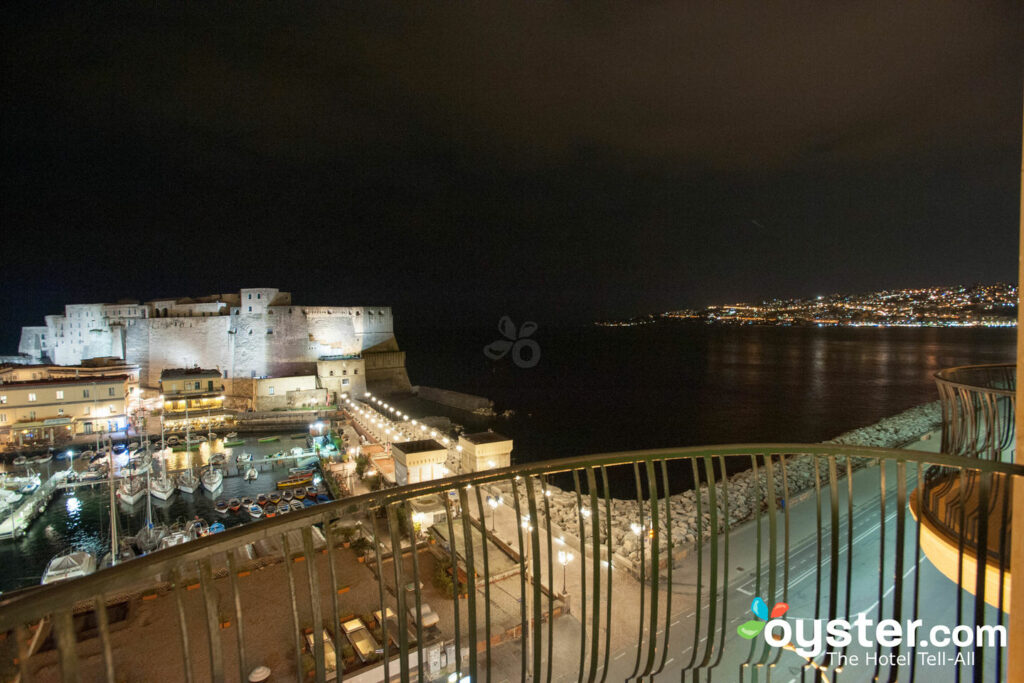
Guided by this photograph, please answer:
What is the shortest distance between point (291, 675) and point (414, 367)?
66240 mm

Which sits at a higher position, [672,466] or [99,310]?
[99,310]

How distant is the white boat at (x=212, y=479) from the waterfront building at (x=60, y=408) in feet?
29.2

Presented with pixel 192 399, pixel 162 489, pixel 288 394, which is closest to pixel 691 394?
pixel 288 394

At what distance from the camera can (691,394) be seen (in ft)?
140

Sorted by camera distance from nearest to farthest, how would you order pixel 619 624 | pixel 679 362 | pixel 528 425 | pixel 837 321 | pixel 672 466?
pixel 619 624, pixel 672 466, pixel 528 425, pixel 679 362, pixel 837 321

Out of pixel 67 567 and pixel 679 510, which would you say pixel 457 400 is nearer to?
pixel 679 510

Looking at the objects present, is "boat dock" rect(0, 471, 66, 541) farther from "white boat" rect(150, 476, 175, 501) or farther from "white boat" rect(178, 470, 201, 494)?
"white boat" rect(178, 470, 201, 494)


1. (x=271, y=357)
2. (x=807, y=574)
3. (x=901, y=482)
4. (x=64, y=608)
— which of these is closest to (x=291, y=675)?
(x=64, y=608)

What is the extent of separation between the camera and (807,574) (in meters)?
8.58

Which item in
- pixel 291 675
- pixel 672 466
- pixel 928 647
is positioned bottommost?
pixel 672 466

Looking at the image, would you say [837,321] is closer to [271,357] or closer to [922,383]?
[922,383]

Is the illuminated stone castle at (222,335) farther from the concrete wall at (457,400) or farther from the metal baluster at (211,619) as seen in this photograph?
the metal baluster at (211,619)

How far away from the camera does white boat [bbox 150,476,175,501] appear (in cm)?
1689

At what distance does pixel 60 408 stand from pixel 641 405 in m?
34.0
